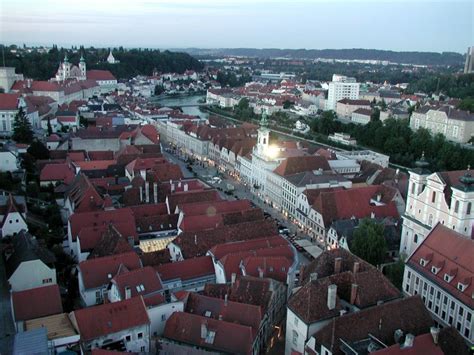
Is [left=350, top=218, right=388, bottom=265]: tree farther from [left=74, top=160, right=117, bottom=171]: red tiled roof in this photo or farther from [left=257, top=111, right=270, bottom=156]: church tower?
[left=74, top=160, right=117, bottom=171]: red tiled roof

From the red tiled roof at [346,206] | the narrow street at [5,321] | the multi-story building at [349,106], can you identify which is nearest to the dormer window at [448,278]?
the red tiled roof at [346,206]

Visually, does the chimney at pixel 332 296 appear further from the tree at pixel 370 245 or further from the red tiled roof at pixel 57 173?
the red tiled roof at pixel 57 173

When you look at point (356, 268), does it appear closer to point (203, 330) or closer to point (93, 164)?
point (203, 330)

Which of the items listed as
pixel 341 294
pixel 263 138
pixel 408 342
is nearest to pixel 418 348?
pixel 408 342

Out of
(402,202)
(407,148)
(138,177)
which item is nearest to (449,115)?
(407,148)

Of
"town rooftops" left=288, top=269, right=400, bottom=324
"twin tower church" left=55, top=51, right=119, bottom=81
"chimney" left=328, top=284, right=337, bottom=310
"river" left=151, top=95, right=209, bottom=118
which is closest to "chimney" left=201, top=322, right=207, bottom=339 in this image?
"town rooftops" left=288, top=269, right=400, bottom=324

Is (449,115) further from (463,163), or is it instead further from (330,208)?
(330,208)
